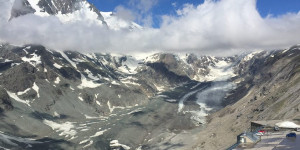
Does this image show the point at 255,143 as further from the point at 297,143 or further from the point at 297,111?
the point at 297,111

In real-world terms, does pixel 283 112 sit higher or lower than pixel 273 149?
higher

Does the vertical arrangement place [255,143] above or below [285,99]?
below

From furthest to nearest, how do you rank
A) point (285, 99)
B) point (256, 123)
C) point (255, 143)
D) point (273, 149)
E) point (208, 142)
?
1. point (208, 142)
2. point (285, 99)
3. point (256, 123)
4. point (255, 143)
5. point (273, 149)

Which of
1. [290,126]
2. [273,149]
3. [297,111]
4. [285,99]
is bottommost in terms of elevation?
[273,149]

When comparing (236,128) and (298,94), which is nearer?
(298,94)

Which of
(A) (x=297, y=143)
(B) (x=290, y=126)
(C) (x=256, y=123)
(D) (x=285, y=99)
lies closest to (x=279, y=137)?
(A) (x=297, y=143)

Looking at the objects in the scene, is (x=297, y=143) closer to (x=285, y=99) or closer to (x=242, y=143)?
(x=242, y=143)

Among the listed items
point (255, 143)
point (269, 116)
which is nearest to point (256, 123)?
point (269, 116)

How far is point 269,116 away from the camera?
16525 cm

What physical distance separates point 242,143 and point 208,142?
116264 millimetres

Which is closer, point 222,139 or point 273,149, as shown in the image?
point 273,149

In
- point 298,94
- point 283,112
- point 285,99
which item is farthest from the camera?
point 285,99

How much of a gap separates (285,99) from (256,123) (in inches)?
2290

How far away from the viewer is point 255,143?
75875mm
